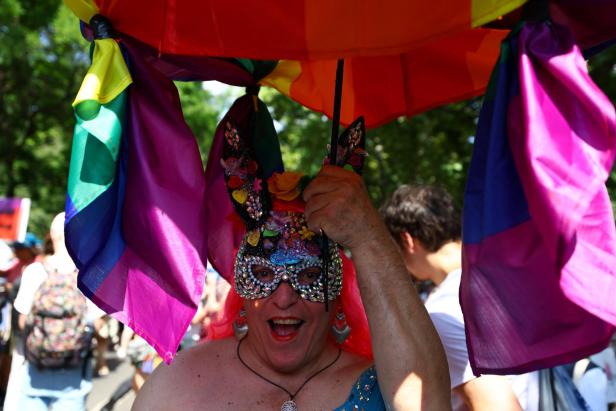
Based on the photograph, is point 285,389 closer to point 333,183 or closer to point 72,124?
point 333,183

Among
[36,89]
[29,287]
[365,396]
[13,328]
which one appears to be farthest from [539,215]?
[36,89]

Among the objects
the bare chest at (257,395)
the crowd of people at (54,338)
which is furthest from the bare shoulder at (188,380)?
the crowd of people at (54,338)

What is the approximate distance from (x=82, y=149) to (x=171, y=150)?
0.30 m

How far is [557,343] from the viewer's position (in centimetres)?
152

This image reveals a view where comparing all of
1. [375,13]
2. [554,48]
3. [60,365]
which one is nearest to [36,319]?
[60,365]

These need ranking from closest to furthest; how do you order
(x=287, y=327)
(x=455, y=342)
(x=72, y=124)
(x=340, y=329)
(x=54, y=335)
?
(x=287, y=327), (x=340, y=329), (x=455, y=342), (x=54, y=335), (x=72, y=124)

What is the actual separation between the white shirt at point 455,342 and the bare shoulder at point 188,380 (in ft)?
2.56

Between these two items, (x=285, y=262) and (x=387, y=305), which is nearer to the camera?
(x=387, y=305)

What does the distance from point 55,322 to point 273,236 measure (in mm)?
3232

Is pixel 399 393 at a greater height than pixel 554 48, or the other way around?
pixel 554 48

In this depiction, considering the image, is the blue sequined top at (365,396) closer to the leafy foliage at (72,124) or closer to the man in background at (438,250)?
the man in background at (438,250)

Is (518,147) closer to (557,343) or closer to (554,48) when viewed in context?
(554,48)

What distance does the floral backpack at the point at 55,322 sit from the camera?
486 centimetres

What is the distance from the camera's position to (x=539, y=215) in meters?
1.45
